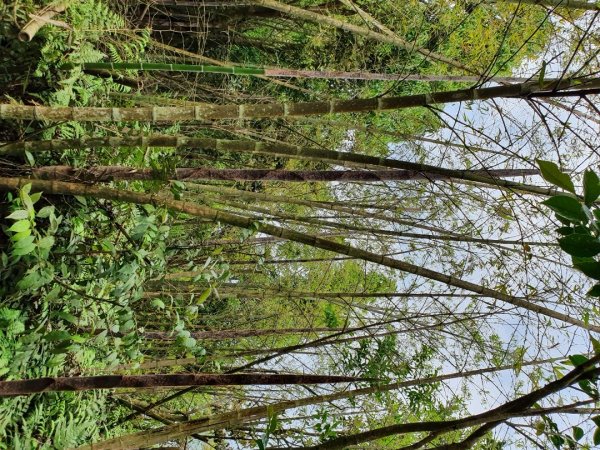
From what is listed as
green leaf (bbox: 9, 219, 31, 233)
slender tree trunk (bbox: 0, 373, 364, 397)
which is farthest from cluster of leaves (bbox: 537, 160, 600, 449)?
green leaf (bbox: 9, 219, 31, 233)

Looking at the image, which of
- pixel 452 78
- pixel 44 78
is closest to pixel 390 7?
pixel 452 78

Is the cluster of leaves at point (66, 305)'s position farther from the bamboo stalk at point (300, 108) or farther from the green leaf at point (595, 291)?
the green leaf at point (595, 291)

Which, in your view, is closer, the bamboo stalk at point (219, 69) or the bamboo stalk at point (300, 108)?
the bamboo stalk at point (300, 108)

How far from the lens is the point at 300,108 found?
7.38ft

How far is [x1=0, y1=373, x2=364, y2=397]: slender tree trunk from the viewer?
2.17 m

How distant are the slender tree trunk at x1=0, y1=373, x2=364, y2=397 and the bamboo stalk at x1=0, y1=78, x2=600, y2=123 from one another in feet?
3.77

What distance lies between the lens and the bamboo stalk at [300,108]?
2.04m

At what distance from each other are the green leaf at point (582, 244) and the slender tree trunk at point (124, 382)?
61.1 inches

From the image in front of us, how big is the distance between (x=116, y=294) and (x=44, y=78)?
1.71 meters

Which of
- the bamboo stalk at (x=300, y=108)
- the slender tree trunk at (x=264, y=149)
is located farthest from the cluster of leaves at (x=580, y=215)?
the slender tree trunk at (x=264, y=149)

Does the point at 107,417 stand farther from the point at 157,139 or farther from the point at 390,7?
the point at 390,7

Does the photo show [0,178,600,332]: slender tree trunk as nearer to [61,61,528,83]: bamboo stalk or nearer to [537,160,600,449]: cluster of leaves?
[61,61,528,83]: bamboo stalk

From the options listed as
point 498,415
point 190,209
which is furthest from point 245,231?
point 498,415

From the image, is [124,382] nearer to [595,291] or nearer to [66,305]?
[66,305]
